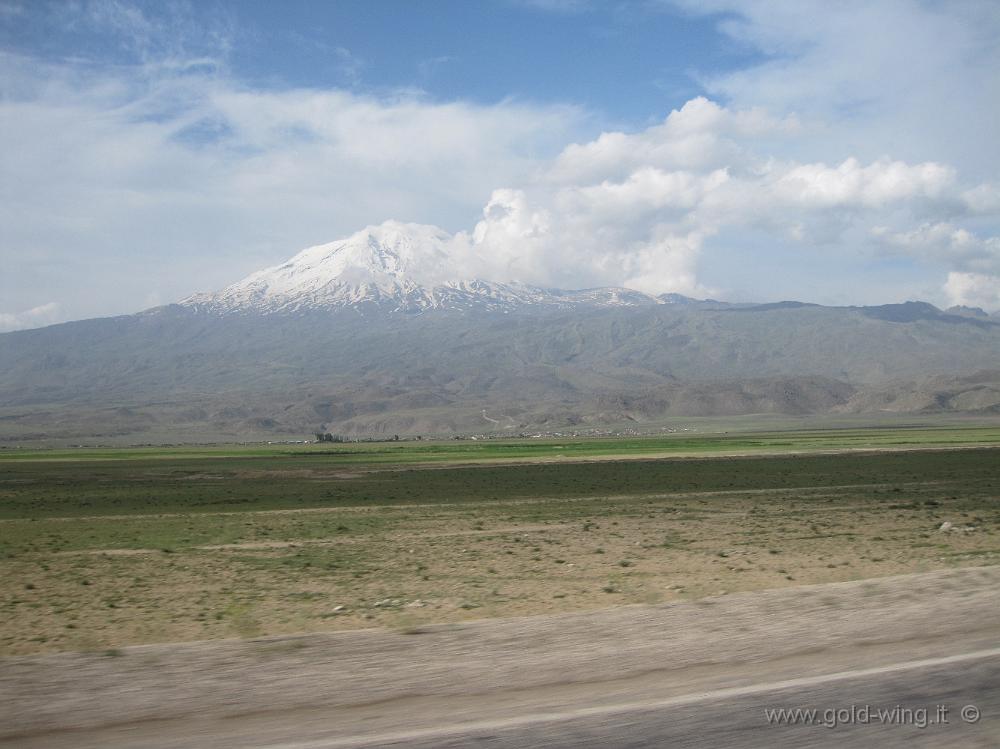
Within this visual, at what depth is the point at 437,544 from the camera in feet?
79.0

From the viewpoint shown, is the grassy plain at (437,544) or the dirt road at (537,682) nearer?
the dirt road at (537,682)

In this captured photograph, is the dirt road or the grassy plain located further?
the grassy plain

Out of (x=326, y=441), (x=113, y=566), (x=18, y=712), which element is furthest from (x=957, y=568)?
(x=326, y=441)

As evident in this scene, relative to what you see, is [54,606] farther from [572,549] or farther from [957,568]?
[957,568]

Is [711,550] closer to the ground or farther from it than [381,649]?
closer to the ground

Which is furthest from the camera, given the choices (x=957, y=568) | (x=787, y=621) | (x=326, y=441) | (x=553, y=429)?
(x=553, y=429)

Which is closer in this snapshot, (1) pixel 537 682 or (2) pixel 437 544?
(1) pixel 537 682

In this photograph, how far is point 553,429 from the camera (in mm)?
197875

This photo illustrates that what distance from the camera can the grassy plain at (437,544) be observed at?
1391 centimetres

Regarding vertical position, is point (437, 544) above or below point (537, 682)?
below

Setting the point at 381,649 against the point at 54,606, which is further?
the point at 54,606

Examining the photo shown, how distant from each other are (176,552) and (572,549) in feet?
34.0

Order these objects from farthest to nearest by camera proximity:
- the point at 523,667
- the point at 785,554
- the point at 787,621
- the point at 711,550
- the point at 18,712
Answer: the point at 711,550 < the point at 785,554 < the point at 787,621 < the point at 523,667 < the point at 18,712

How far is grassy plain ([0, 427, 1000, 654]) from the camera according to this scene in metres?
13.9
